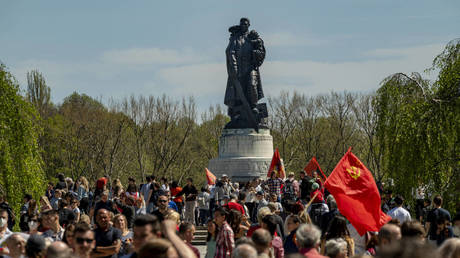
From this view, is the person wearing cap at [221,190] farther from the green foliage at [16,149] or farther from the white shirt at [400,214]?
the white shirt at [400,214]

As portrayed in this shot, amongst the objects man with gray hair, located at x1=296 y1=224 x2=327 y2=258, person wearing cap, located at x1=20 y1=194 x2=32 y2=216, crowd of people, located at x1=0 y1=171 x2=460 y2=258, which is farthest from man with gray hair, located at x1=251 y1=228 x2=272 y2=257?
person wearing cap, located at x1=20 y1=194 x2=32 y2=216

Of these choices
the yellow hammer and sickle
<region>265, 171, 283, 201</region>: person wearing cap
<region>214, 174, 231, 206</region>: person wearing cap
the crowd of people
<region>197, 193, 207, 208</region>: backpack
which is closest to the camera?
the crowd of people

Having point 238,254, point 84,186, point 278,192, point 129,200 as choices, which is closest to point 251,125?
point 278,192

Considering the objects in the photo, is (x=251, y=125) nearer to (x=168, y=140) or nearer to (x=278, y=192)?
(x=278, y=192)

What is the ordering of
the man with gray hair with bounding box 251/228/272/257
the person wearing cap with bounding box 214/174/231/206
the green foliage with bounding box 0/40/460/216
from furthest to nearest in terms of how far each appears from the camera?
the green foliage with bounding box 0/40/460/216, the person wearing cap with bounding box 214/174/231/206, the man with gray hair with bounding box 251/228/272/257

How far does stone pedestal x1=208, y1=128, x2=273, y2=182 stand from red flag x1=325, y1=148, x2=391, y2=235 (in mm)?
22614

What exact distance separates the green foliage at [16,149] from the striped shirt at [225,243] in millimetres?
9035

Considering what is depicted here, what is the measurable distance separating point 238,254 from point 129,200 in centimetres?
922

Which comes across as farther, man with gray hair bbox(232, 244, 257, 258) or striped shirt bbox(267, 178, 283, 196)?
striped shirt bbox(267, 178, 283, 196)

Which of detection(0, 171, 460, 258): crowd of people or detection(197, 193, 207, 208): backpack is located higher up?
detection(0, 171, 460, 258): crowd of people

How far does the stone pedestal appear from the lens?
33.9 m

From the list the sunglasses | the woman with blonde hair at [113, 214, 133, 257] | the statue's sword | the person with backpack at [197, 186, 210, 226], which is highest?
the statue's sword

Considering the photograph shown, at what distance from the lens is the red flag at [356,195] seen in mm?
10449

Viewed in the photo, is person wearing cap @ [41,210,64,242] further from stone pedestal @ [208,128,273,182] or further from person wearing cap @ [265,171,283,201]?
stone pedestal @ [208,128,273,182]
